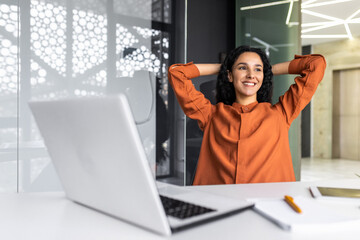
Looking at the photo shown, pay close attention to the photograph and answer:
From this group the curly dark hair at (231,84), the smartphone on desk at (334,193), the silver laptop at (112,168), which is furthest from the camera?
the curly dark hair at (231,84)

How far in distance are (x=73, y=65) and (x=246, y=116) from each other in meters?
1.64

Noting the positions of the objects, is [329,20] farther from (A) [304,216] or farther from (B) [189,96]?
→ (A) [304,216]

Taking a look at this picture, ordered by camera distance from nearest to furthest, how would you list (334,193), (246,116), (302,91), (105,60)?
(334,193) < (246,116) < (302,91) < (105,60)

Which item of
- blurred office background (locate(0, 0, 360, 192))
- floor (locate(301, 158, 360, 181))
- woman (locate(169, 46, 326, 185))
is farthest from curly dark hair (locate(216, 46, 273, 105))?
floor (locate(301, 158, 360, 181))

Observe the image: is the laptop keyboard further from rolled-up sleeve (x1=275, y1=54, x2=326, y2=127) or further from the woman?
rolled-up sleeve (x1=275, y1=54, x2=326, y2=127)

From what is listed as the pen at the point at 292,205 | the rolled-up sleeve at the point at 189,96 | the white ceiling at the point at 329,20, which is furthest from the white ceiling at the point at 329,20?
the pen at the point at 292,205

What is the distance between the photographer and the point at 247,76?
1.74 meters

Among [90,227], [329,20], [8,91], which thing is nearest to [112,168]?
[90,227]

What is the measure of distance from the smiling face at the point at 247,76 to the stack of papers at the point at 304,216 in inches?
39.4

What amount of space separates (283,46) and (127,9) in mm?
1734

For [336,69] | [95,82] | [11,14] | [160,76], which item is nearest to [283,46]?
[160,76]

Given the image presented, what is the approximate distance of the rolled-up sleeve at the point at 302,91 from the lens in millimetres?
1715

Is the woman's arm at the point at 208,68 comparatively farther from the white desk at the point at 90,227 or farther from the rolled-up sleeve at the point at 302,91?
the white desk at the point at 90,227

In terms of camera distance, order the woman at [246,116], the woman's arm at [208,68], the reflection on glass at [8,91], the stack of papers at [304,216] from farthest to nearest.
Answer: the reflection on glass at [8,91]
the woman's arm at [208,68]
the woman at [246,116]
the stack of papers at [304,216]
